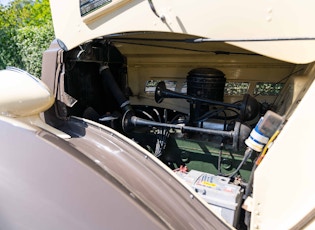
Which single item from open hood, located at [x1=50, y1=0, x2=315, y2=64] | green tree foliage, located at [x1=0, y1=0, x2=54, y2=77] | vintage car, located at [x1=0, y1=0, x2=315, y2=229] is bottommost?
green tree foliage, located at [x1=0, y1=0, x2=54, y2=77]

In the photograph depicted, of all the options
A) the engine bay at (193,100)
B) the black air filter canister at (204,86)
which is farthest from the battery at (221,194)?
the black air filter canister at (204,86)

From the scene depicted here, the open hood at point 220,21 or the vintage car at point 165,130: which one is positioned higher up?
the open hood at point 220,21

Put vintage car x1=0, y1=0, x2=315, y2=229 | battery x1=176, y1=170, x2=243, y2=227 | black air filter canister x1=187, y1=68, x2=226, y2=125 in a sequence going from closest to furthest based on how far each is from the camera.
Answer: vintage car x1=0, y1=0, x2=315, y2=229 < battery x1=176, y1=170, x2=243, y2=227 < black air filter canister x1=187, y1=68, x2=226, y2=125

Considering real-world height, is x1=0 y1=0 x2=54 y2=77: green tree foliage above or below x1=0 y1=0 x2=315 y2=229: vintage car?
below

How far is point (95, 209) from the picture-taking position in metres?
1.18

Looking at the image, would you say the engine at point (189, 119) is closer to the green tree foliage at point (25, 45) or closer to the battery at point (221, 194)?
the battery at point (221, 194)

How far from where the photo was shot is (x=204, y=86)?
228 centimetres

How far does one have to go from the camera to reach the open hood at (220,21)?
1343mm

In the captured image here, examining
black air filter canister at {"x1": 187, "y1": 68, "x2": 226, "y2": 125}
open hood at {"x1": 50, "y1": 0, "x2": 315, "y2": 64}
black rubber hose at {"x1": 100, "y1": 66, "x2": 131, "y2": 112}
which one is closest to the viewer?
open hood at {"x1": 50, "y1": 0, "x2": 315, "y2": 64}

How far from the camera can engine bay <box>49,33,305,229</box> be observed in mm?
1931

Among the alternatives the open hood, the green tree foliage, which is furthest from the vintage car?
the green tree foliage

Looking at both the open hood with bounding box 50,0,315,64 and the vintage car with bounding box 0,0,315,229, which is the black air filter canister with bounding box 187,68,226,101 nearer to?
the vintage car with bounding box 0,0,315,229

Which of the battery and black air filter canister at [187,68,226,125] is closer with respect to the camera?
the battery

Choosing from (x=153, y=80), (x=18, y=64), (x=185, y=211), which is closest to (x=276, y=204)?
(x=185, y=211)
